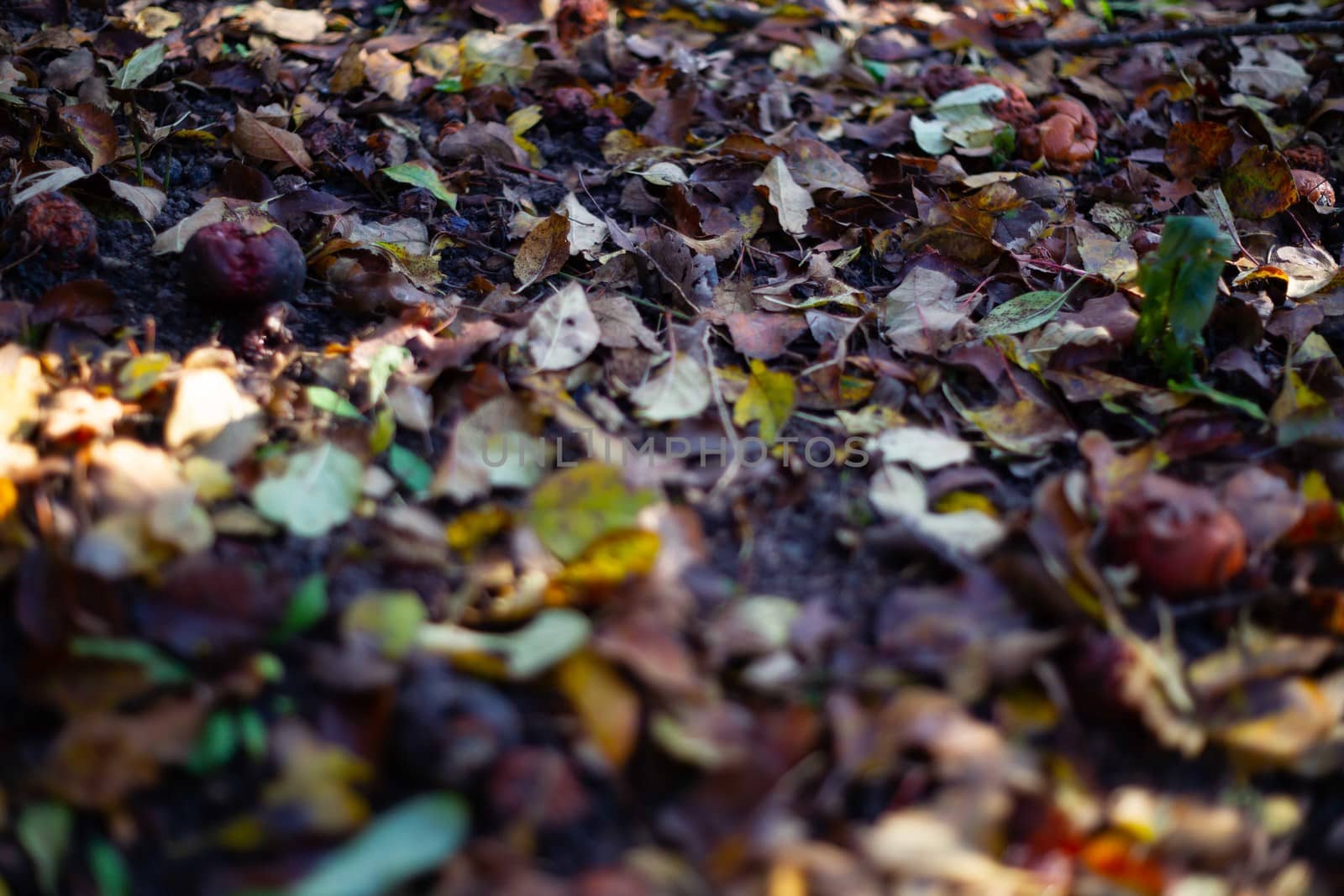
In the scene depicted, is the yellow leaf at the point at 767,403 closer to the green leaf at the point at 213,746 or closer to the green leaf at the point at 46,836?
the green leaf at the point at 213,746

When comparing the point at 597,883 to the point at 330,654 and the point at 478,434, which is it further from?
the point at 478,434

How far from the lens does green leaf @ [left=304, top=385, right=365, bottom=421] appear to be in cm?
120

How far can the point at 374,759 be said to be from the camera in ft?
2.86

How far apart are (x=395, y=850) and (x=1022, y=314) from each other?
1.08 m

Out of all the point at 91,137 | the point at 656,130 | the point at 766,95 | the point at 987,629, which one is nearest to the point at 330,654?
the point at 987,629

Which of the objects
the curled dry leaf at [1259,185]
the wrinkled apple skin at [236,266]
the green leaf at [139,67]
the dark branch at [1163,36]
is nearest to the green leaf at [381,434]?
the wrinkled apple skin at [236,266]

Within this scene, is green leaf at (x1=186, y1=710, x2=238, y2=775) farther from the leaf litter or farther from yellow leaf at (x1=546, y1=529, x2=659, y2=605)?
yellow leaf at (x1=546, y1=529, x2=659, y2=605)

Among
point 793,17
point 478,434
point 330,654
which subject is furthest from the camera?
point 793,17

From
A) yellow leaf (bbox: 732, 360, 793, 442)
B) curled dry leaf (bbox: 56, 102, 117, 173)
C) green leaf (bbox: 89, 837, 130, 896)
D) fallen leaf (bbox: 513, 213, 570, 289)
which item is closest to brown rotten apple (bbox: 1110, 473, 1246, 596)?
yellow leaf (bbox: 732, 360, 793, 442)

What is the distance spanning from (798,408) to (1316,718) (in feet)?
2.13

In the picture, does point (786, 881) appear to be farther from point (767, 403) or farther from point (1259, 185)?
point (1259, 185)

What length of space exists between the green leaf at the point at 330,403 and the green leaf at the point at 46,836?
0.51m

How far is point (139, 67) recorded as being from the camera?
1.66m

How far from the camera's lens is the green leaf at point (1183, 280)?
1217 mm
